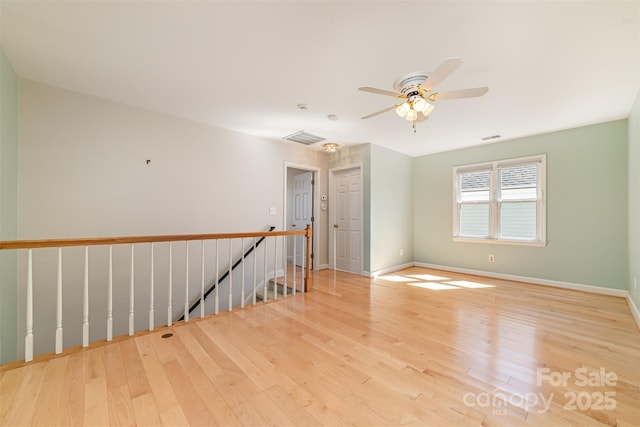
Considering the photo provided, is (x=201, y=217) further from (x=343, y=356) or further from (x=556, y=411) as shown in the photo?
(x=556, y=411)

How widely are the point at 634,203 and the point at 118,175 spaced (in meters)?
6.45

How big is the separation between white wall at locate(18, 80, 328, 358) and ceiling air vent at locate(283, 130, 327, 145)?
2.08 ft

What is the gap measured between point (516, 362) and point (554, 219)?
333cm

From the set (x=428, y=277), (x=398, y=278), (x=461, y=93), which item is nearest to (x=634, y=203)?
(x=428, y=277)

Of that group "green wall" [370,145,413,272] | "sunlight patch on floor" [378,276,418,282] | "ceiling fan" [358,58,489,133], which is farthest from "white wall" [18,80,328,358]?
"ceiling fan" [358,58,489,133]

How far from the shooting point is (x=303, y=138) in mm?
4512

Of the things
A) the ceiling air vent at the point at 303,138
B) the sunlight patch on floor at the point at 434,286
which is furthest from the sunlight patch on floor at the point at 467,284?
the ceiling air vent at the point at 303,138

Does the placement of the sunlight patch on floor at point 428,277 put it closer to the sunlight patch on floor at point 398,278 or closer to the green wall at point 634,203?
the sunlight patch on floor at point 398,278

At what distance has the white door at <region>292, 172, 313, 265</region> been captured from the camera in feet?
18.5

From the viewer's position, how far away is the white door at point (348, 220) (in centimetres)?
510

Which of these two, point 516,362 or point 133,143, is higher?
point 133,143

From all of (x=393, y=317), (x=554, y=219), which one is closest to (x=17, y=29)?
(x=393, y=317)

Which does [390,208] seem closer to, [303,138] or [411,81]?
[303,138]

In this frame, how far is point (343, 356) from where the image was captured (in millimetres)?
2086
